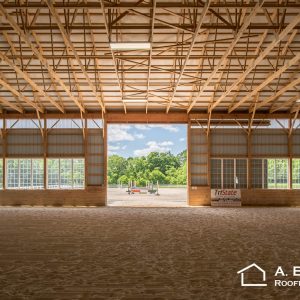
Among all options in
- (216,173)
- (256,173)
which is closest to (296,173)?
(256,173)

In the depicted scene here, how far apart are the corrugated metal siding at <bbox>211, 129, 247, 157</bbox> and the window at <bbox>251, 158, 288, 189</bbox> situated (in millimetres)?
1259

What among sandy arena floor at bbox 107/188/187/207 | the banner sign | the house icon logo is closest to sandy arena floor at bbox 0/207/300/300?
the house icon logo

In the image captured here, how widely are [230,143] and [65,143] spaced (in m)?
11.1

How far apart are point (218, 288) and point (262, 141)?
20920 mm

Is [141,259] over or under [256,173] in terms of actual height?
under

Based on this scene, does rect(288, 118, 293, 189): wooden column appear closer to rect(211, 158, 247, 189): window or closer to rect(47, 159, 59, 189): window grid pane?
rect(211, 158, 247, 189): window

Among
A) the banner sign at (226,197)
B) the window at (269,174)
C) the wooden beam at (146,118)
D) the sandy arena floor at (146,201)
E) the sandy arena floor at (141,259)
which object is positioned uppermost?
the wooden beam at (146,118)

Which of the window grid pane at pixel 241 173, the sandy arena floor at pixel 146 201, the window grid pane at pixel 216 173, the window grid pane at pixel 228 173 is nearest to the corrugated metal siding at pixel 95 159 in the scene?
the sandy arena floor at pixel 146 201

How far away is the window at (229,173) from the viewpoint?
26.3m

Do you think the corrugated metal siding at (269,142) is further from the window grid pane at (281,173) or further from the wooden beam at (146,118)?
the wooden beam at (146,118)

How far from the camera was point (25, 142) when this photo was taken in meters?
26.3

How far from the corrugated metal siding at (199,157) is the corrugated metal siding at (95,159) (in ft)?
19.8

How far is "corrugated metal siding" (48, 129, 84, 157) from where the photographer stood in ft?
86.2

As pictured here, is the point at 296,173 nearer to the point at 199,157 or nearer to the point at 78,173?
the point at 199,157
